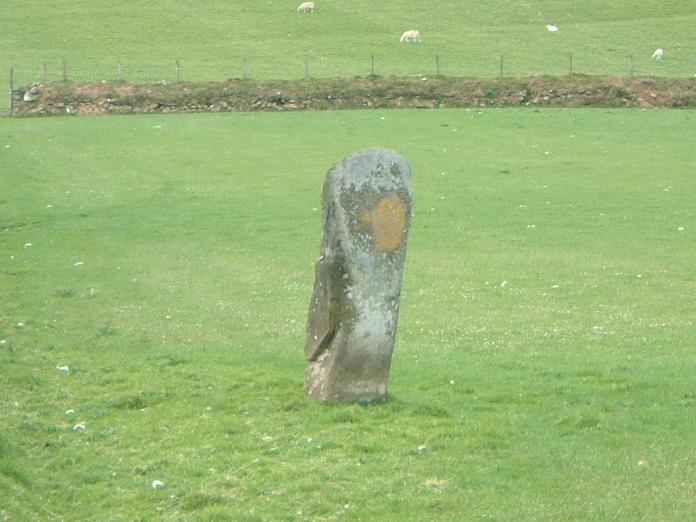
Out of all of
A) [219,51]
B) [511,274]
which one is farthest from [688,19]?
[511,274]

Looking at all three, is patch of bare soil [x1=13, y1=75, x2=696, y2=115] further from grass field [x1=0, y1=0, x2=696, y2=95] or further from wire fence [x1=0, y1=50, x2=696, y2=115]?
grass field [x1=0, y1=0, x2=696, y2=95]

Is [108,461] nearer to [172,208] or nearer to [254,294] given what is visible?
[254,294]

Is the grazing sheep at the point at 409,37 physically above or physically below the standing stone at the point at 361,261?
above

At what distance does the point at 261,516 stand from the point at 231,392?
12.8 feet

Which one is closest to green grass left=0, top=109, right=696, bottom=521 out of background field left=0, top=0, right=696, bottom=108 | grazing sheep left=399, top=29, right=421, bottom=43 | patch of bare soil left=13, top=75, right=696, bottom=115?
patch of bare soil left=13, top=75, right=696, bottom=115

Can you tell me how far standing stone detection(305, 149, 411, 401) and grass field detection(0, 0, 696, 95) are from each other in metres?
51.2

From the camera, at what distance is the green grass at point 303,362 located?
9883mm

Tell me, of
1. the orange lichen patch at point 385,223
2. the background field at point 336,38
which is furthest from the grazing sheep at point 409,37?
the orange lichen patch at point 385,223

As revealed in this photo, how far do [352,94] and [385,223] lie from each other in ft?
145

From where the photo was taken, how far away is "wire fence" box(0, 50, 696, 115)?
62.3 meters

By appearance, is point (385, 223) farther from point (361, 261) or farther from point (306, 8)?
point (306, 8)

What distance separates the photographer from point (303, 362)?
14.6m

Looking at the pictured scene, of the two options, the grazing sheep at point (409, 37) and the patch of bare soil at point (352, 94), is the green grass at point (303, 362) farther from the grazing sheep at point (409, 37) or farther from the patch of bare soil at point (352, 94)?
the grazing sheep at point (409, 37)

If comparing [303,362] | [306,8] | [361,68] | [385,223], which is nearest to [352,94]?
[361,68]
